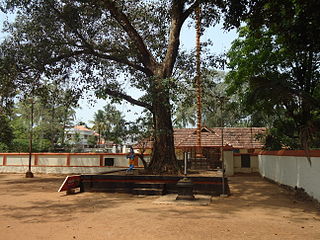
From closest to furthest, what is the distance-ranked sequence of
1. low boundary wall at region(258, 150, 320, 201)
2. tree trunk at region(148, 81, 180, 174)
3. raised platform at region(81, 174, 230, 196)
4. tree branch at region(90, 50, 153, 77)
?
low boundary wall at region(258, 150, 320, 201), raised platform at region(81, 174, 230, 196), tree trunk at region(148, 81, 180, 174), tree branch at region(90, 50, 153, 77)

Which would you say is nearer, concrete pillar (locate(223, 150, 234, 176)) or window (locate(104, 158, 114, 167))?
concrete pillar (locate(223, 150, 234, 176))

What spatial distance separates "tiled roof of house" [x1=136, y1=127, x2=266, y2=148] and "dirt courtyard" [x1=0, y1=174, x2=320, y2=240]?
501 inches

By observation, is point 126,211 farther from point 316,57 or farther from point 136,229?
point 316,57

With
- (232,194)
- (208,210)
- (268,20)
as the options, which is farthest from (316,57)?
(208,210)

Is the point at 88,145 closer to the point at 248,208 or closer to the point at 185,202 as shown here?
the point at 185,202

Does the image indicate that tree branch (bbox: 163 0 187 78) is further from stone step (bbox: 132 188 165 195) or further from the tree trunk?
stone step (bbox: 132 188 165 195)

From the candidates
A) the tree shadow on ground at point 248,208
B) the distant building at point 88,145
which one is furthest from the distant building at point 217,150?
the tree shadow on ground at point 248,208

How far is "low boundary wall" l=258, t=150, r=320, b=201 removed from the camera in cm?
904

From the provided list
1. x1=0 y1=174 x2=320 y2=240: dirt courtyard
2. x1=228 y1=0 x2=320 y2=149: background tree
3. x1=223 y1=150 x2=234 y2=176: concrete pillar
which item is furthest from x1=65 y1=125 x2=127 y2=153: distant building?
x1=0 y1=174 x2=320 y2=240: dirt courtyard

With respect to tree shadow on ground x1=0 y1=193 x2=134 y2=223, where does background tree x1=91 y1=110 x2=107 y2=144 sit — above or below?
above

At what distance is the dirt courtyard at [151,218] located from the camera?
5.91 metres

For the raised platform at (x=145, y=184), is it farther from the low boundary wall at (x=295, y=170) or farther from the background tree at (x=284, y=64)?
the background tree at (x=284, y=64)

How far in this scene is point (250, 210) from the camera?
841 centimetres

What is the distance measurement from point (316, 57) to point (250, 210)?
463 inches
